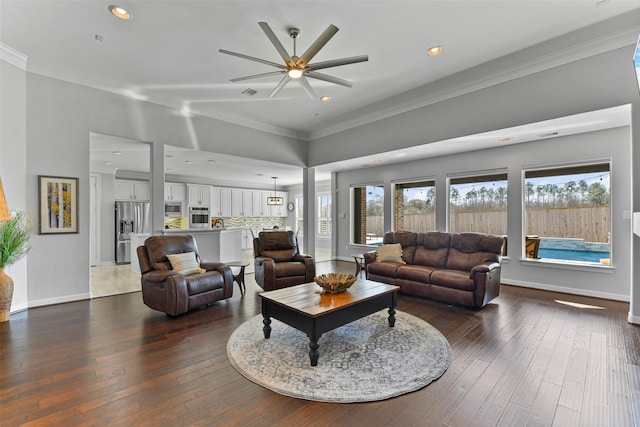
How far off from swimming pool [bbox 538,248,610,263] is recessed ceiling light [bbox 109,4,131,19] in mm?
6858

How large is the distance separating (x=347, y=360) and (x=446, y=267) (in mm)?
2895

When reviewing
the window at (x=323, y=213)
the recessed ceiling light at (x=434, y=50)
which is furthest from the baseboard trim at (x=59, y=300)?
the window at (x=323, y=213)

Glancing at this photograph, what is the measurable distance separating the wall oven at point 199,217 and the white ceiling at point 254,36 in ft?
17.9

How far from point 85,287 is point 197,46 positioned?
3.84 m

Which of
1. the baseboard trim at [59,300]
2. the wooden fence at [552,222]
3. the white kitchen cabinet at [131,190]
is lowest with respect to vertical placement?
the baseboard trim at [59,300]

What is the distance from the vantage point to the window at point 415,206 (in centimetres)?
666

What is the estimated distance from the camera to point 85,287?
4332mm

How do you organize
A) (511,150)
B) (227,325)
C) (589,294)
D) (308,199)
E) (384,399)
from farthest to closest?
1. (308,199)
2. (511,150)
3. (589,294)
4. (227,325)
5. (384,399)

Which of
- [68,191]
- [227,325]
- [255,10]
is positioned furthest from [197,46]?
[227,325]

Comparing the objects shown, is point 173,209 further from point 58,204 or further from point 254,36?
point 254,36

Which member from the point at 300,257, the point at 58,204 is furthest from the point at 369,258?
the point at 58,204

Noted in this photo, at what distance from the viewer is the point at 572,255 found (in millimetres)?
4836

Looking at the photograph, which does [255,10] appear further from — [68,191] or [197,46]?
→ [68,191]

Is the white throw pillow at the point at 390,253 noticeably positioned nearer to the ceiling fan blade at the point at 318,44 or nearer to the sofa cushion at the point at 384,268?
the sofa cushion at the point at 384,268
